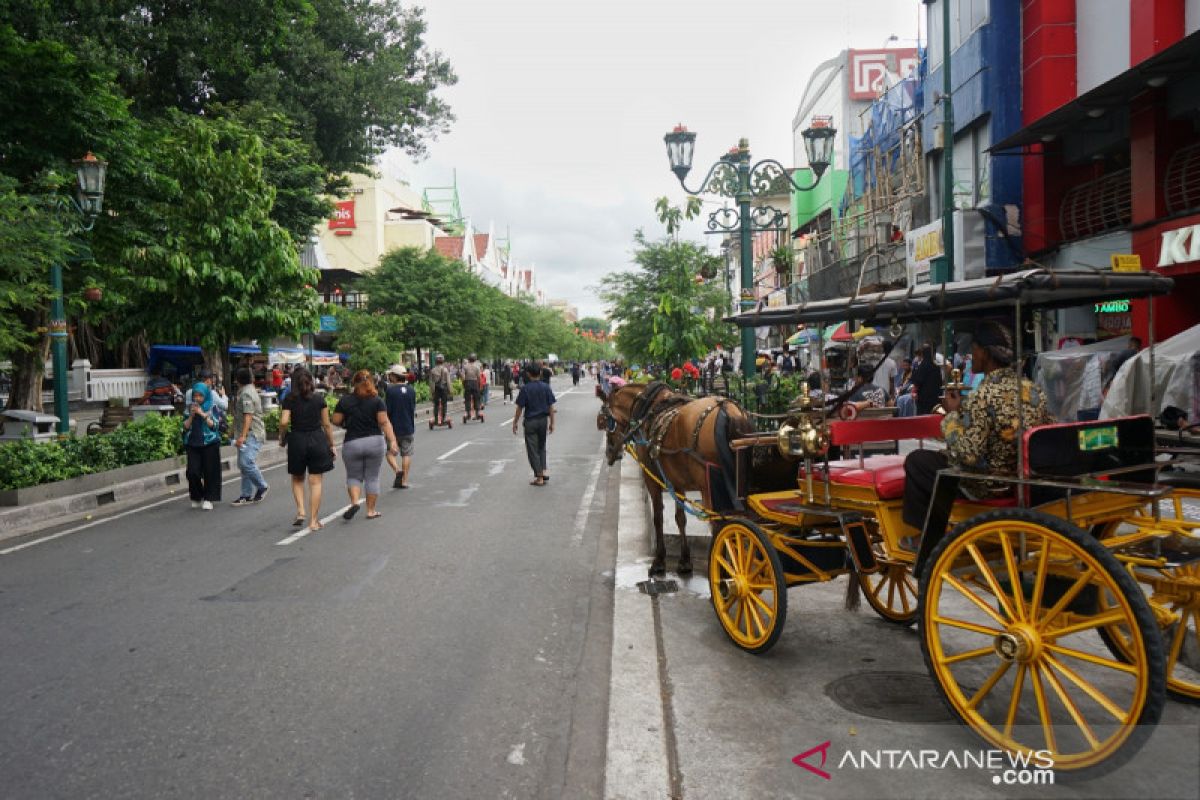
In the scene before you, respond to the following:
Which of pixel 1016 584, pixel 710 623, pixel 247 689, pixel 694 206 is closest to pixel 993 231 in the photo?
pixel 694 206

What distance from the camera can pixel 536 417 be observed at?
1281cm

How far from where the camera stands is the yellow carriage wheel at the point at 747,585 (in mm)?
4801

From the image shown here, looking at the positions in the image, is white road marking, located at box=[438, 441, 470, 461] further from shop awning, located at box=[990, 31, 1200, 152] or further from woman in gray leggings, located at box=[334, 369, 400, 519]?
shop awning, located at box=[990, 31, 1200, 152]

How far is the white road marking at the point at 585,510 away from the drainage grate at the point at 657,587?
6.62 ft

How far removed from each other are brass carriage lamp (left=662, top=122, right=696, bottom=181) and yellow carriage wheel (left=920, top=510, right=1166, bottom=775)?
9853mm

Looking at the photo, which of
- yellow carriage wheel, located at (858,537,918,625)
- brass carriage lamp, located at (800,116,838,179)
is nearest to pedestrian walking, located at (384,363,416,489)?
brass carriage lamp, located at (800,116,838,179)

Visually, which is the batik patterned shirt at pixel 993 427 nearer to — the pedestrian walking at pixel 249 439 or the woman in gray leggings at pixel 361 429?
the woman in gray leggings at pixel 361 429

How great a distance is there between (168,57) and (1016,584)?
Answer: 976 inches

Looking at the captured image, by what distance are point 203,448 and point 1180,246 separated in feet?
45.6

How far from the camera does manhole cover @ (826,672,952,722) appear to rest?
4.12 metres

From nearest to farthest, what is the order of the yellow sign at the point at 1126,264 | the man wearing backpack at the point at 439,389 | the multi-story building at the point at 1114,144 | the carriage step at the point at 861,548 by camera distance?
1. the yellow sign at the point at 1126,264
2. the carriage step at the point at 861,548
3. the multi-story building at the point at 1114,144
4. the man wearing backpack at the point at 439,389

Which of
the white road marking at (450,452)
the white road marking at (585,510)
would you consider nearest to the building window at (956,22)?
the white road marking at (585,510)

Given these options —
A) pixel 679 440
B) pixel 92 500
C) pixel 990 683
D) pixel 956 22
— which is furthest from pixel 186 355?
pixel 990 683

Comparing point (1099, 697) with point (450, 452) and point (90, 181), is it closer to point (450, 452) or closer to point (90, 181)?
point (90, 181)
